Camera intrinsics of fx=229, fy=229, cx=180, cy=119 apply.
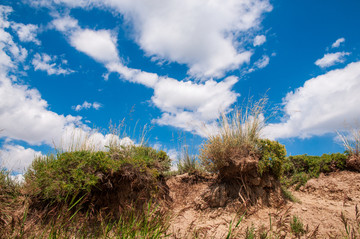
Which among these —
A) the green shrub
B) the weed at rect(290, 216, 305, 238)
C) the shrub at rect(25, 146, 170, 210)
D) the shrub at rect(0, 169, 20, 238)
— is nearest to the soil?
the weed at rect(290, 216, 305, 238)

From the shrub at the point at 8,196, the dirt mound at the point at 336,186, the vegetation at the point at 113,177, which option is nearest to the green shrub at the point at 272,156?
the vegetation at the point at 113,177

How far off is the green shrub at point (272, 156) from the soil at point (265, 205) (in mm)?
992

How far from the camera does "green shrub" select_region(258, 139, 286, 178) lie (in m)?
6.81

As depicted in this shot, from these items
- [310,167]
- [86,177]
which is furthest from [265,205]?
[86,177]

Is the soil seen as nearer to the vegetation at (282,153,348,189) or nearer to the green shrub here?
the vegetation at (282,153,348,189)

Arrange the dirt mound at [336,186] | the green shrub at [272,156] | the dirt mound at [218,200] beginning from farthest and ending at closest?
the dirt mound at [336,186] < the green shrub at [272,156] < the dirt mound at [218,200]

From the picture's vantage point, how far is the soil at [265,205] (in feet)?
19.6

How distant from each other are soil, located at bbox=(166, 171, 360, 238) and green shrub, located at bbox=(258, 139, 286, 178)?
992 millimetres

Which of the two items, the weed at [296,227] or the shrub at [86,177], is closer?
the weed at [296,227]

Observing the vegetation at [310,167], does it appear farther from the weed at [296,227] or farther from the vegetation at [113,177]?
the weed at [296,227]

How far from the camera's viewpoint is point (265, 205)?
6805 millimetres

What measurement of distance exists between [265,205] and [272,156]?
1.47 metres

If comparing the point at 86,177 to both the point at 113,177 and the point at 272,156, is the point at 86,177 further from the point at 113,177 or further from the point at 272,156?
the point at 272,156

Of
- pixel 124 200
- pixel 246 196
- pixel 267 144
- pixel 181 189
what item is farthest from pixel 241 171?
pixel 124 200
